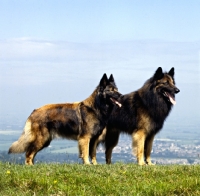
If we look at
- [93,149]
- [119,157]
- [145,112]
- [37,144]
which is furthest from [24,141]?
[119,157]

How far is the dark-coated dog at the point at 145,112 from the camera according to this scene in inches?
583

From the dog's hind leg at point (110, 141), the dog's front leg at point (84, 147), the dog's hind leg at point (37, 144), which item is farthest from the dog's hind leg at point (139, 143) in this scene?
the dog's hind leg at point (37, 144)

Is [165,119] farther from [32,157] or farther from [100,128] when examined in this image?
[32,157]

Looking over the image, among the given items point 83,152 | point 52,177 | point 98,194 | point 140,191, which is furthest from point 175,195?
point 83,152

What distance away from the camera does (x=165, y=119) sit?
598 inches

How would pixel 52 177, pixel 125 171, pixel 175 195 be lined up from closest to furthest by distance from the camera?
pixel 175 195 < pixel 52 177 < pixel 125 171

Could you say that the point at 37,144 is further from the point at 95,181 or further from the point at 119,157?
the point at 119,157

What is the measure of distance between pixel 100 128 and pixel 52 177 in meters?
5.39

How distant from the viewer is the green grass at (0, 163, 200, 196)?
889 cm

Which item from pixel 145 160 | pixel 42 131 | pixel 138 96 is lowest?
pixel 145 160

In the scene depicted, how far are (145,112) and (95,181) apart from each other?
19.1 feet

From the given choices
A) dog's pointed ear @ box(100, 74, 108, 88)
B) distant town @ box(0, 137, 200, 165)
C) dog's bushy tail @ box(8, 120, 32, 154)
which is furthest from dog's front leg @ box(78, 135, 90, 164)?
dog's pointed ear @ box(100, 74, 108, 88)

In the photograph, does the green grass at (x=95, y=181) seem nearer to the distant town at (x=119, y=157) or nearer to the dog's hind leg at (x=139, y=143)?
the distant town at (x=119, y=157)

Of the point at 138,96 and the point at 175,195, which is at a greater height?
the point at 138,96
